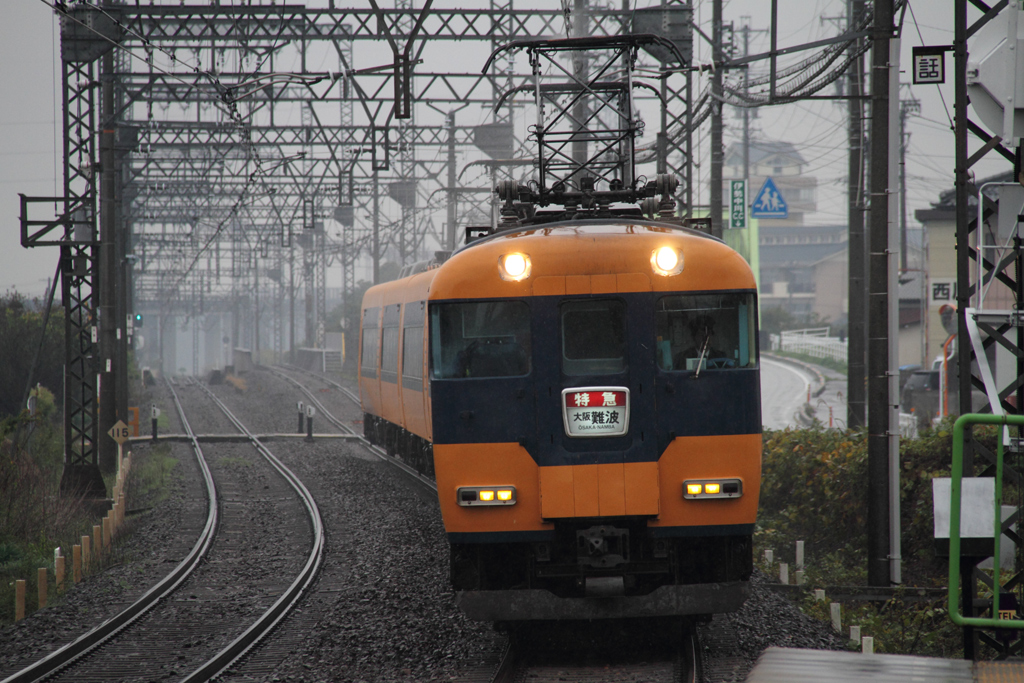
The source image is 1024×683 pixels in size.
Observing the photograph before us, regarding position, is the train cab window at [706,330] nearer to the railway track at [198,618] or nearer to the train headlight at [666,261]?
the train headlight at [666,261]

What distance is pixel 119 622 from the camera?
9.23 m

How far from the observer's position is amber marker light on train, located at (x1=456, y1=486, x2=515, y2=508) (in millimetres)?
6754

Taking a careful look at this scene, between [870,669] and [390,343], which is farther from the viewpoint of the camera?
[390,343]

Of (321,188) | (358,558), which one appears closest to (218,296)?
(321,188)

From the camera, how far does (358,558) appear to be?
11688mm

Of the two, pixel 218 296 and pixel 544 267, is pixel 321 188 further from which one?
pixel 218 296

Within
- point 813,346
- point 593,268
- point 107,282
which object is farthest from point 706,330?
point 813,346

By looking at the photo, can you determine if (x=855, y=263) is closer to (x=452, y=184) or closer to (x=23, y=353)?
(x=452, y=184)

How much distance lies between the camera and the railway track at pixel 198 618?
25.8 ft

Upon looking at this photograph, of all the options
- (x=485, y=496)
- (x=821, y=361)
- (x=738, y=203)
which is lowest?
(x=485, y=496)

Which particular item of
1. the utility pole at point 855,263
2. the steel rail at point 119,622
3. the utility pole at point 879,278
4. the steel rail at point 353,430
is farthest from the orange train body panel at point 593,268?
the steel rail at point 353,430

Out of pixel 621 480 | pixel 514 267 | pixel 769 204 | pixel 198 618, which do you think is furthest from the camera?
pixel 769 204

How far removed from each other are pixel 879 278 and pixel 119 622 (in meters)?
7.93

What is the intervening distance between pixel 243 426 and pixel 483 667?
2332 centimetres
